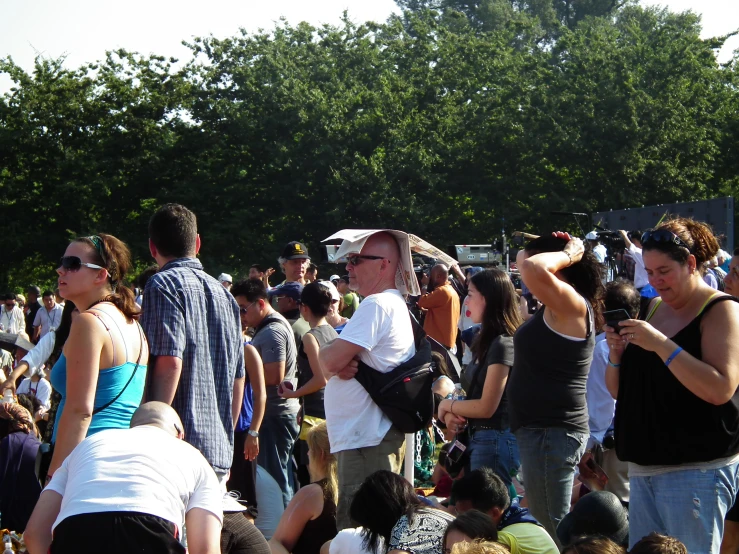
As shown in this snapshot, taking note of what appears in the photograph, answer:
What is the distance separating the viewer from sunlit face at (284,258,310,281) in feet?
25.8

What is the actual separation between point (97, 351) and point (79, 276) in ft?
1.41

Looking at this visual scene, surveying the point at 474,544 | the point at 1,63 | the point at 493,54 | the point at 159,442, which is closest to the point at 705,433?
the point at 474,544

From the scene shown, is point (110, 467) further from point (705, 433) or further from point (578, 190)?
point (578, 190)

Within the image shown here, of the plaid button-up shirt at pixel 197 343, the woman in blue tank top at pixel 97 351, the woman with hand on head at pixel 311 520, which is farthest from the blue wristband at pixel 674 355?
the woman with hand on head at pixel 311 520

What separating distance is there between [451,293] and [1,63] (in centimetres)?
2424

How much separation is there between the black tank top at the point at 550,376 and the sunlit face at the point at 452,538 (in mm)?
790

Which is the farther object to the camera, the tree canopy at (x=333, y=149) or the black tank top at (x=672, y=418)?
the tree canopy at (x=333, y=149)

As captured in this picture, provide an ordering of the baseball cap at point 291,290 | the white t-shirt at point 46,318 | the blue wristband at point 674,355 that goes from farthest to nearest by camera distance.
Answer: the white t-shirt at point 46,318 < the baseball cap at point 291,290 < the blue wristband at point 674,355

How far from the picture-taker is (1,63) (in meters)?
29.2

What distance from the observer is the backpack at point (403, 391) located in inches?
160

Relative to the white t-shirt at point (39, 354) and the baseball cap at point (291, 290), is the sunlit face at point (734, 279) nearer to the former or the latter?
the baseball cap at point (291, 290)

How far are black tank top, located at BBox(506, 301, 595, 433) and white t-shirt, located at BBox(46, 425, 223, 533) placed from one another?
1628 millimetres

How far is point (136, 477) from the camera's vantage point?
2756mm

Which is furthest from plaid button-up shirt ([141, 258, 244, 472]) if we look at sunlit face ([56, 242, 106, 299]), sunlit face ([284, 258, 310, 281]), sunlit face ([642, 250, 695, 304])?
sunlit face ([284, 258, 310, 281])
